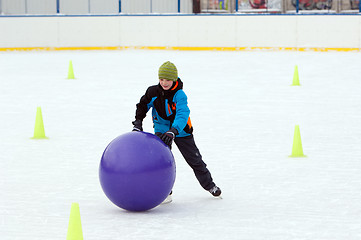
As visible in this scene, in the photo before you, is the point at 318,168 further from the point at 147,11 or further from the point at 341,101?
the point at 147,11

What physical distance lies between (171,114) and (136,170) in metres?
0.71

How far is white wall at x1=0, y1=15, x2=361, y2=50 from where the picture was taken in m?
26.3

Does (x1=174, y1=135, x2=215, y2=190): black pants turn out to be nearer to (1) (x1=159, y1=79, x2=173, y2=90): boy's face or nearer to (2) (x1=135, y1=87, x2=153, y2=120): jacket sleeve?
(2) (x1=135, y1=87, x2=153, y2=120): jacket sleeve

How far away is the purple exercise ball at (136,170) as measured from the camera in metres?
5.75

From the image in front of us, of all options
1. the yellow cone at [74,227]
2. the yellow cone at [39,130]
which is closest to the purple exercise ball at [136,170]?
the yellow cone at [74,227]

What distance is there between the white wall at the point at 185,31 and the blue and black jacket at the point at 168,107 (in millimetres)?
20822

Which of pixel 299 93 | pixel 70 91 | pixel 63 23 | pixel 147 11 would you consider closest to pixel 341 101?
pixel 299 93

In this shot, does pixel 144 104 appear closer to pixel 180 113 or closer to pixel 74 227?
pixel 180 113

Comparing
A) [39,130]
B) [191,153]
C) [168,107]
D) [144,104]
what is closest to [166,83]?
[168,107]

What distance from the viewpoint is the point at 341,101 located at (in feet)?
45.5

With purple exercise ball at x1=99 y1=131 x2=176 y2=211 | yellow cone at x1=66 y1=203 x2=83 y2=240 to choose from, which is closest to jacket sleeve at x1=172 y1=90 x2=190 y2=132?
purple exercise ball at x1=99 y1=131 x2=176 y2=211

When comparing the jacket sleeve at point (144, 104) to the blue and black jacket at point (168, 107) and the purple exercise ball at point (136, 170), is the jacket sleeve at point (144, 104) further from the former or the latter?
the purple exercise ball at point (136, 170)

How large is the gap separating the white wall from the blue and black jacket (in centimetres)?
2082

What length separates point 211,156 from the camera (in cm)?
870
